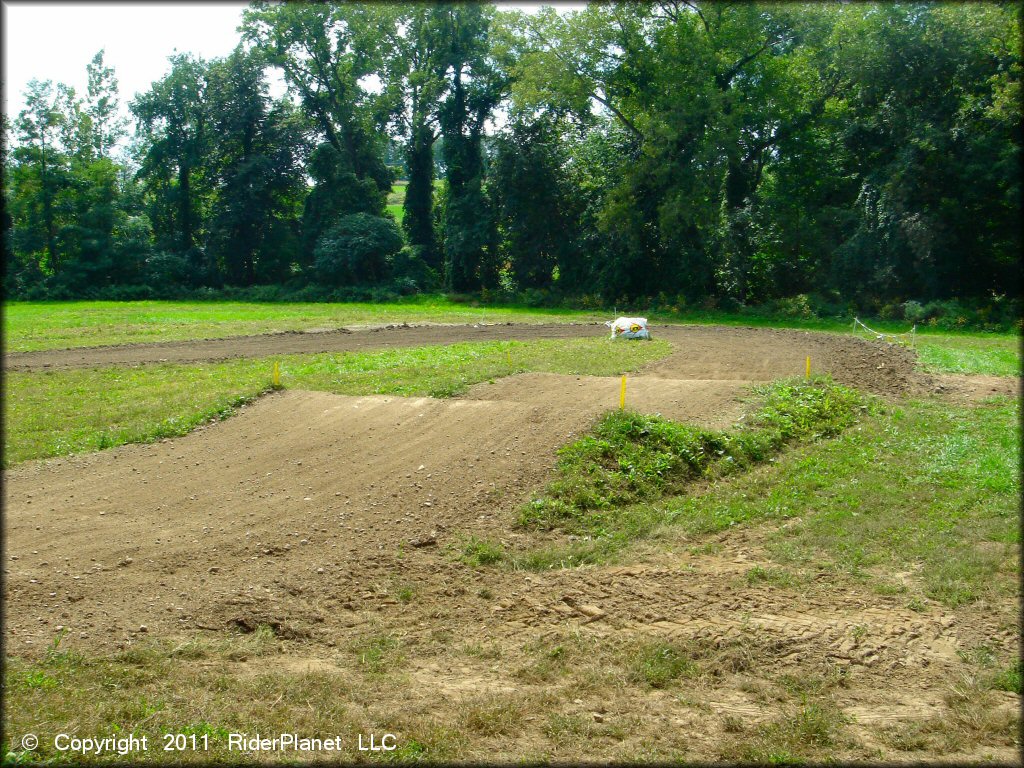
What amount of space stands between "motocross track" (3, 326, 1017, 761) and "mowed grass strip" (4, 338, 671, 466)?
1.12 metres

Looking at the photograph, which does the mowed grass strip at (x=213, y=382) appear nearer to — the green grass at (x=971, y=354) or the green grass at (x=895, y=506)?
the green grass at (x=895, y=506)

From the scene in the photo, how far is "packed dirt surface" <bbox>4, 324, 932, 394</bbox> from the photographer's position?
17922 millimetres

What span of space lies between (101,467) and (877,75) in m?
33.1

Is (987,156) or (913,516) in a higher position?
(987,156)

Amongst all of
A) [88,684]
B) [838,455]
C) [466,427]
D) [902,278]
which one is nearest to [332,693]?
[88,684]

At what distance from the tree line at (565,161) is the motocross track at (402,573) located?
73.5ft

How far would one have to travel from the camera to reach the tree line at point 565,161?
32594 millimetres

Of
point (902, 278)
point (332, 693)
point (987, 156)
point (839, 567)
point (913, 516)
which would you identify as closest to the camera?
point (332, 693)

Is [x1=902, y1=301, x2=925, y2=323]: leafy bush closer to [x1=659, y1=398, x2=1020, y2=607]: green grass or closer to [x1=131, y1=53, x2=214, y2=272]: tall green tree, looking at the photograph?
[x1=659, y1=398, x2=1020, y2=607]: green grass

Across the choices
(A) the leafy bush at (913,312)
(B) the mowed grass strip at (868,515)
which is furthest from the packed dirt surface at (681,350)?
(A) the leafy bush at (913,312)

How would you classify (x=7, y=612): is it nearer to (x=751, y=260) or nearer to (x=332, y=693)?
(x=332, y=693)

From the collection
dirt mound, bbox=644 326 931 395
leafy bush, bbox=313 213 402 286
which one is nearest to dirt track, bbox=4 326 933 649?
dirt mound, bbox=644 326 931 395

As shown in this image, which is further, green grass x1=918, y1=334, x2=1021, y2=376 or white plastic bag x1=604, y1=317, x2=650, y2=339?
white plastic bag x1=604, y1=317, x2=650, y2=339

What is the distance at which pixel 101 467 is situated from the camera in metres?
10.8
